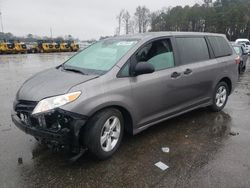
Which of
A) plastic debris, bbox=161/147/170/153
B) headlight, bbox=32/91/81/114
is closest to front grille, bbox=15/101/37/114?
headlight, bbox=32/91/81/114

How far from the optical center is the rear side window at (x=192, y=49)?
173 inches

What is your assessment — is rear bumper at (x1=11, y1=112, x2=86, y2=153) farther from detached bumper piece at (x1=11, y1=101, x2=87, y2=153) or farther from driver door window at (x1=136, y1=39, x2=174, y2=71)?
driver door window at (x1=136, y1=39, x2=174, y2=71)

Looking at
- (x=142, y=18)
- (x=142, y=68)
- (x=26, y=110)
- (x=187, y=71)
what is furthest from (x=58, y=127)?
(x=142, y=18)

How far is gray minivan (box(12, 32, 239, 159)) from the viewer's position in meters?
2.94

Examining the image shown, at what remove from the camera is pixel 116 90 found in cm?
330

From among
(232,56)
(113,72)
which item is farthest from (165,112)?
(232,56)

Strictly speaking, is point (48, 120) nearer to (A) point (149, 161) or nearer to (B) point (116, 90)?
(B) point (116, 90)

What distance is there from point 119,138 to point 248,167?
5.91 ft

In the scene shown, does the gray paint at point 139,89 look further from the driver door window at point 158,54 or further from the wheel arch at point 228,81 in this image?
the wheel arch at point 228,81

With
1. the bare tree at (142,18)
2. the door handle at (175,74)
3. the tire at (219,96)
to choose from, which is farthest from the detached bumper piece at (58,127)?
the bare tree at (142,18)

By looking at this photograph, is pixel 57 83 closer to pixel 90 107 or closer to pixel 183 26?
pixel 90 107

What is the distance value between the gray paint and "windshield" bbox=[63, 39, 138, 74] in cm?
15

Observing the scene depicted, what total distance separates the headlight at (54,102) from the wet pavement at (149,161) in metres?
0.84

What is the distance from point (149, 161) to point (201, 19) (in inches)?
2459
